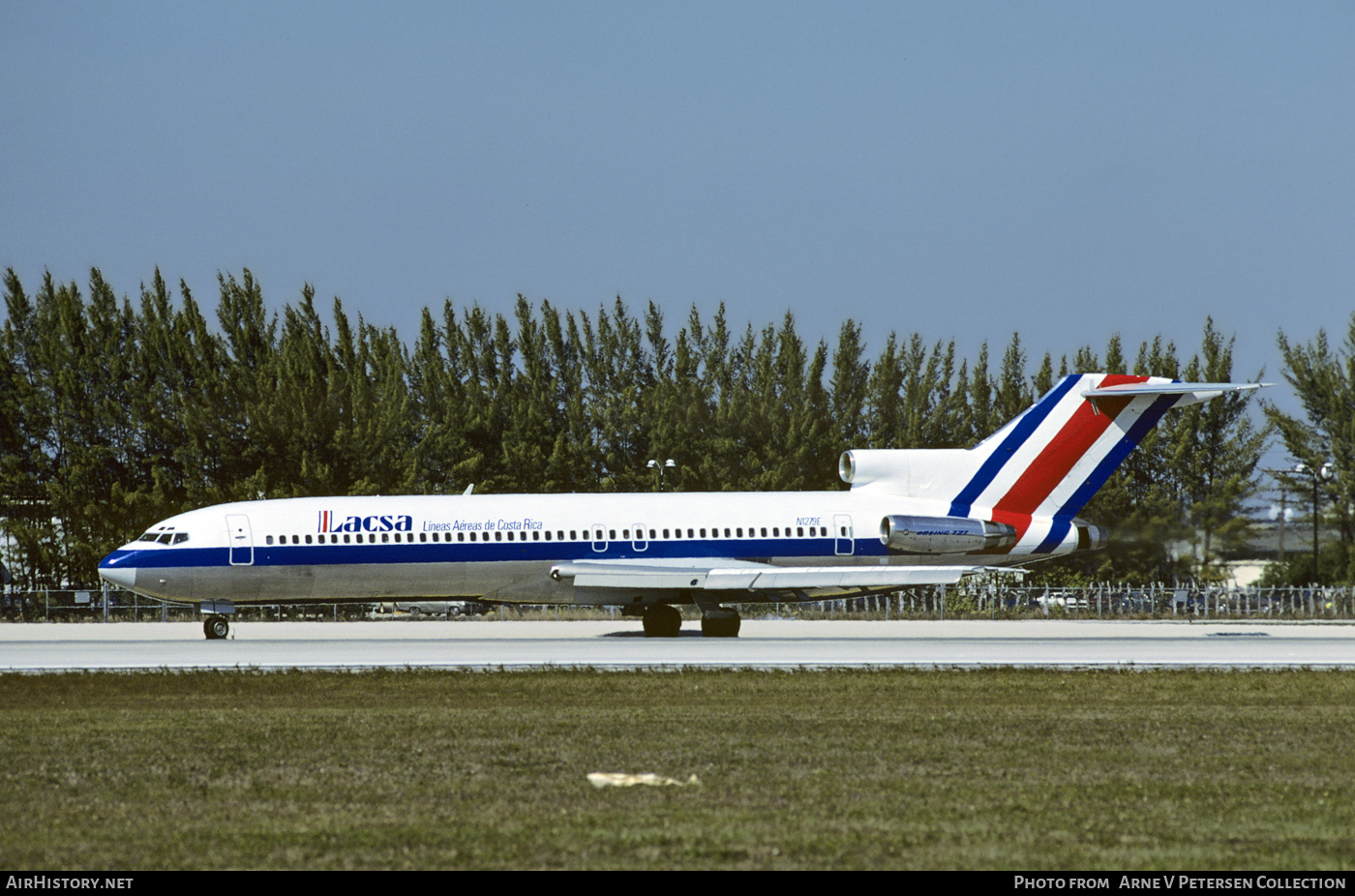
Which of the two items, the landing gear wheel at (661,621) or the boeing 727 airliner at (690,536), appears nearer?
the boeing 727 airliner at (690,536)

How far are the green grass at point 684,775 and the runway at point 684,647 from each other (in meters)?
4.18

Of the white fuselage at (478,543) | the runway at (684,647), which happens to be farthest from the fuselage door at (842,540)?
the runway at (684,647)

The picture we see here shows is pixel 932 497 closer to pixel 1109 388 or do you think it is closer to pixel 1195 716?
pixel 1109 388

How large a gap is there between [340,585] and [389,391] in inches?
1176

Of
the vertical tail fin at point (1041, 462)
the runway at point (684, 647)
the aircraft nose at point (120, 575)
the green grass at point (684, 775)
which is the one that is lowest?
the runway at point (684, 647)

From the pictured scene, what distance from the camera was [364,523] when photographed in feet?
121

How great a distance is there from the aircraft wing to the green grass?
42.5ft

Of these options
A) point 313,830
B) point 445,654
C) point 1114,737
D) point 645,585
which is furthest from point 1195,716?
point 645,585

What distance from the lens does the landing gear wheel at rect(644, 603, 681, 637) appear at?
3803 centimetres

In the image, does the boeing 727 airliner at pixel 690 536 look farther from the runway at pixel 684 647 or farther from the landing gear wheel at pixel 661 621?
the runway at pixel 684 647

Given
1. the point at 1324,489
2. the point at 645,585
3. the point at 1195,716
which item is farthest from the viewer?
the point at 1324,489

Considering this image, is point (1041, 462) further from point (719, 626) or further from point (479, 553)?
point (479, 553)

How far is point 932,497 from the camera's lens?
3947 cm

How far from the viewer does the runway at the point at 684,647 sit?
88.8 ft
